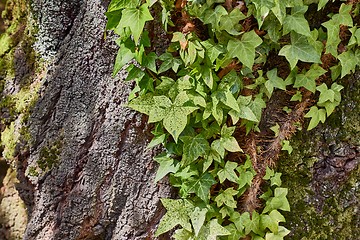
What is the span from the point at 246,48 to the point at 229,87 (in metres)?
0.14

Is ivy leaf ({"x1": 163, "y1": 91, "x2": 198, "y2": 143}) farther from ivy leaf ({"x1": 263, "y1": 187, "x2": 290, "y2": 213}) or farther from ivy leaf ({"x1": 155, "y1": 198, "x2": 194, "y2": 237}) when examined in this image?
ivy leaf ({"x1": 263, "y1": 187, "x2": 290, "y2": 213})

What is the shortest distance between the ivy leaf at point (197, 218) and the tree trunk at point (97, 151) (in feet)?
0.51

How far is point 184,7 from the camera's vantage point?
138 centimetres

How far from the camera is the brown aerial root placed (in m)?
1.55

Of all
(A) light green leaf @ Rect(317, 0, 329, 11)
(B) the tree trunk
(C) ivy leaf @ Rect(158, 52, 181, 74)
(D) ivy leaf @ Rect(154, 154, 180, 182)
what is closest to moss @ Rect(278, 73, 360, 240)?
(B) the tree trunk

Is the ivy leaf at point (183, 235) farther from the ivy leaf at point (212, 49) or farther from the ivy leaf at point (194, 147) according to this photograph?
the ivy leaf at point (212, 49)

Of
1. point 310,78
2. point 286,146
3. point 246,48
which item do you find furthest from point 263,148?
point 246,48

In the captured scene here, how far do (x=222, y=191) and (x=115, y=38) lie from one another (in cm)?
69

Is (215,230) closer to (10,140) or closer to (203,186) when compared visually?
(203,186)

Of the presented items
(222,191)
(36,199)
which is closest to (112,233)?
(36,199)

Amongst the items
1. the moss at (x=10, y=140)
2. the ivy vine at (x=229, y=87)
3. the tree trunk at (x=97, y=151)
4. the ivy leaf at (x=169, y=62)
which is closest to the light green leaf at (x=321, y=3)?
the ivy vine at (x=229, y=87)

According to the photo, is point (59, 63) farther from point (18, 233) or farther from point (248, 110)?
point (18, 233)

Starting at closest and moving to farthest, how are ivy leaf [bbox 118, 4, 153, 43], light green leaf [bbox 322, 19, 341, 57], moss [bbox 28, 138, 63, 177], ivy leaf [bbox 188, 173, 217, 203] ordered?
ivy leaf [bbox 118, 4, 153, 43] → light green leaf [bbox 322, 19, 341, 57] → ivy leaf [bbox 188, 173, 217, 203] → moss [bbox 28, 138, 63, 177]

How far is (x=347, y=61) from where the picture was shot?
4.73 ft
